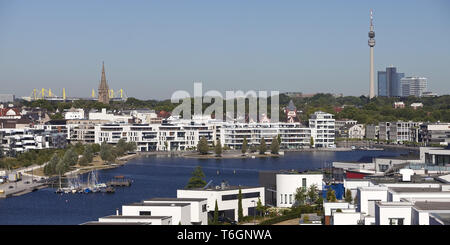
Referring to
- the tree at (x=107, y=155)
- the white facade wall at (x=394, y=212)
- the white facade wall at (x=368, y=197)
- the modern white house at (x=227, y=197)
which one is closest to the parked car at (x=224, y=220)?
the modern white house at (x=227, y=197)

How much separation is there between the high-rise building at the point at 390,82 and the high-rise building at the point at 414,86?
496 millimetres

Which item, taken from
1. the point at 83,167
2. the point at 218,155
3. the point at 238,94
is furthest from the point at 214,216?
the point at 238,94

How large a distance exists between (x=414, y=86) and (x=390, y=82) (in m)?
1.57

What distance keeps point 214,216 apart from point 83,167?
802 centimetres

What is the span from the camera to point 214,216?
186 inches

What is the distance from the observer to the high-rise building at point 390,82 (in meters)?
35.5

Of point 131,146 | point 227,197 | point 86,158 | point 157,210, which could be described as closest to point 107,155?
point 86,158

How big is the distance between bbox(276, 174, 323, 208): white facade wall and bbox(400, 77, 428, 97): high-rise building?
2940cm

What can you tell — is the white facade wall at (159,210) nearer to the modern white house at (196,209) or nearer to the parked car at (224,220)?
the modern white house at (196,209)

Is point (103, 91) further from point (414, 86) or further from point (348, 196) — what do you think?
point (348, 196)
